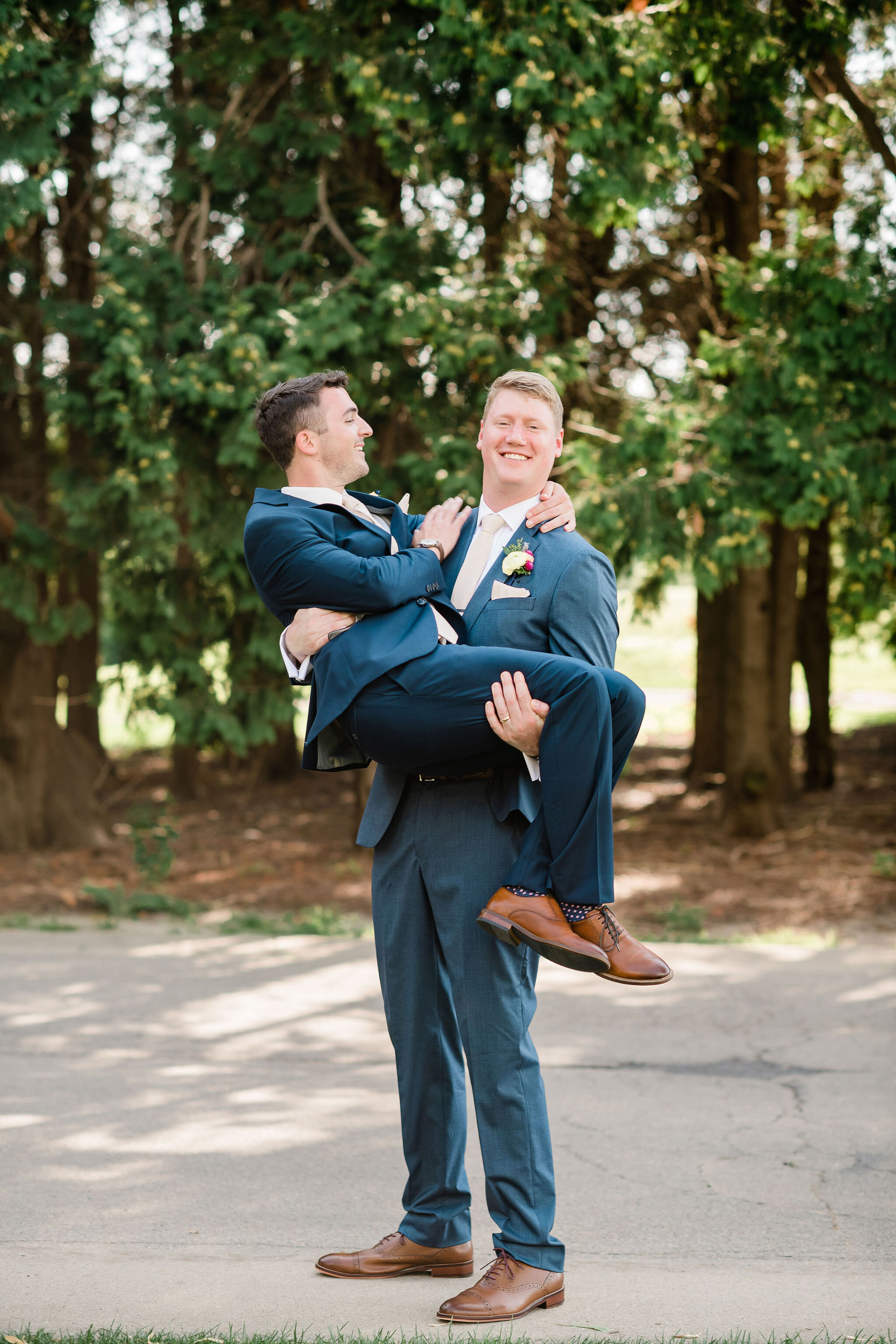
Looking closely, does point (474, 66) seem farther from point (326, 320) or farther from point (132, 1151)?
point (132, 1151)

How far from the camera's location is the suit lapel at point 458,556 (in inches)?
137

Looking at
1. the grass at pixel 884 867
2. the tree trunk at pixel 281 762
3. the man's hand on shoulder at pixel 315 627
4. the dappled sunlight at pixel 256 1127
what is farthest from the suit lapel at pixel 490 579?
the tree trunk at pixel 281 762

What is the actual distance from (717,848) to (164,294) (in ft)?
21.7

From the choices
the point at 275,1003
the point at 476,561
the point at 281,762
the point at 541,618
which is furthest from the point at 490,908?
the point at 281,762

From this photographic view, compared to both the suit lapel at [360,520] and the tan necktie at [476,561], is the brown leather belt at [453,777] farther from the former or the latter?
the suit lapel at [360,520]

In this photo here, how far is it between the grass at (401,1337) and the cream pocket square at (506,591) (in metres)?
1.86

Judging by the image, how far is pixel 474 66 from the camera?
774 centimetres

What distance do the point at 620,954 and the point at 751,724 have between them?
869 centimetres

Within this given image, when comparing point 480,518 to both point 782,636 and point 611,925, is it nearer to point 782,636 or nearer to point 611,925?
point 611,925

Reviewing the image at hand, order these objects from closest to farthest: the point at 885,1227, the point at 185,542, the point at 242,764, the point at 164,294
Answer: the point at 885,1227 → the point at 164,294 → the point at 185,542 → the point at 242,764

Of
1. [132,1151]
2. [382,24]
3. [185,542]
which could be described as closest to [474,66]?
[382,24]

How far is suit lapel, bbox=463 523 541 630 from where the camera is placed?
11.0 ft

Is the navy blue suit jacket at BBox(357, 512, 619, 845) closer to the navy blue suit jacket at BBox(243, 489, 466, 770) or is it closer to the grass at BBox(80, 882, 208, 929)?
the navy blue suit jacket at BBox(243, 489, 466, 770)

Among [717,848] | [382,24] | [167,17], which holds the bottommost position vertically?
[717,848]
